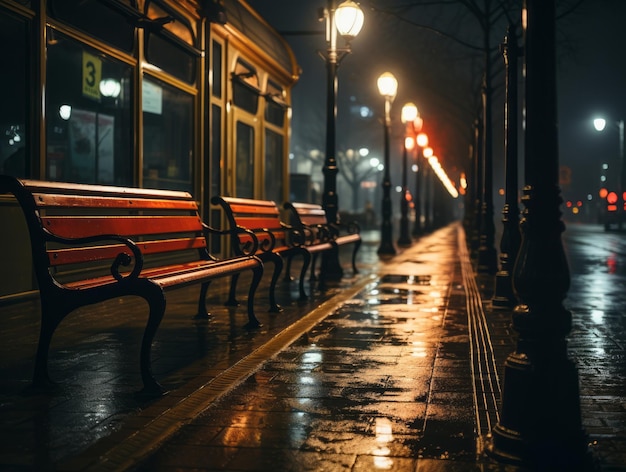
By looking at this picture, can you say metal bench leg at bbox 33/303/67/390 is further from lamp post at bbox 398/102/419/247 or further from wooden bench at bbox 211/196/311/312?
lamp post at bbox 398/102/419/247

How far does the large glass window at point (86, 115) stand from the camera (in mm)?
9984

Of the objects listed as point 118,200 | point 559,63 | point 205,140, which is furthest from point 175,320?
point 559,63

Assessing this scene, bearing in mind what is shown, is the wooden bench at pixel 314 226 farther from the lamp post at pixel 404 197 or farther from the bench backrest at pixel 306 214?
the lamp post at pixel 404 197

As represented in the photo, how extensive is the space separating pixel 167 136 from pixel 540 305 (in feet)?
33.8

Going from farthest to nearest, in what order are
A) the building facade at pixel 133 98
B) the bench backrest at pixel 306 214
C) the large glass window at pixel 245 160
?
the large glass window at pixel 245 160 < the bench backrest at pixel 306 214 < the building facade at pixel 133 98

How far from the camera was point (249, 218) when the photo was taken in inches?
390

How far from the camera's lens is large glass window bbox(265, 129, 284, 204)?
1991 cm

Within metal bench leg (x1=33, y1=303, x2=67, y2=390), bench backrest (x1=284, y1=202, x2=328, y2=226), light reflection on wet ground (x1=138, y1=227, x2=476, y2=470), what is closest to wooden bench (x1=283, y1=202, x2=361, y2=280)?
bench backrest (x1=284, y1=202, x2=328, y2=226)

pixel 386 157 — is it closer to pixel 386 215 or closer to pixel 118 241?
pixel 386 215

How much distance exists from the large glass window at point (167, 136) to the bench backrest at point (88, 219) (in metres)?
5.02

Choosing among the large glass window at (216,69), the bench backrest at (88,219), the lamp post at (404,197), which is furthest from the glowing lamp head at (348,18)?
the lamp post at (404,197)

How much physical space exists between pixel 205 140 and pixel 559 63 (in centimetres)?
1185

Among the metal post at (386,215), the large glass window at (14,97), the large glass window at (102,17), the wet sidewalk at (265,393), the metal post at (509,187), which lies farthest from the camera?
the metal post at (386,215)

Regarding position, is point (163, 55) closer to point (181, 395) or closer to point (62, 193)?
point (62, 193)
